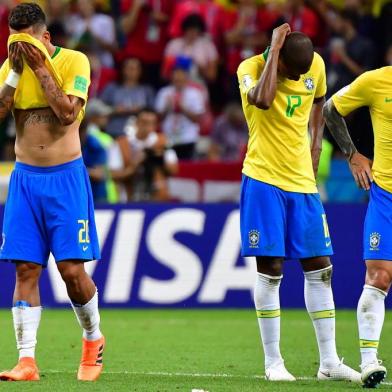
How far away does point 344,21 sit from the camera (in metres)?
17.3

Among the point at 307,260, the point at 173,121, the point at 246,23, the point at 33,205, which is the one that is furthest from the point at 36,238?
the point at 246,23

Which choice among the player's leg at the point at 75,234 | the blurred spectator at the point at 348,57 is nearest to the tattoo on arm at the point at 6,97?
the player's leg at the point at 75,234

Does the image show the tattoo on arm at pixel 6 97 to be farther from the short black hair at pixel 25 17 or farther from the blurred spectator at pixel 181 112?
the blurred spectator at pixel 181 112

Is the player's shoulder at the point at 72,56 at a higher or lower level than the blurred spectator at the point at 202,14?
higher

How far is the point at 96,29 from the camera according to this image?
59.5ft

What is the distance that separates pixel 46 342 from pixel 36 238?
2932 mm

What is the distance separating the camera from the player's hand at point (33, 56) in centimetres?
771

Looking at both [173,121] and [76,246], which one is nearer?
[76,246]

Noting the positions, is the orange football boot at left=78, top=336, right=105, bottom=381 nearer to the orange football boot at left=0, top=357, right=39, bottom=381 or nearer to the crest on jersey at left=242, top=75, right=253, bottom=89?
the orange football boot at left=0, top=357, right=39, bottom=381

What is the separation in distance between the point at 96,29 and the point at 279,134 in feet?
33.9

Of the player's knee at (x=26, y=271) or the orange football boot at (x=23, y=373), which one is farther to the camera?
the player's knee at (x=26, y=271)

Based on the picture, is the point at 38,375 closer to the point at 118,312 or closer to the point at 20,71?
the point at 20,71

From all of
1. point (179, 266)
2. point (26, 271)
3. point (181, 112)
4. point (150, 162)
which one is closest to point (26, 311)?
point (26, 271)

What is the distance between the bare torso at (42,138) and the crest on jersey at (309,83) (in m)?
1.66
